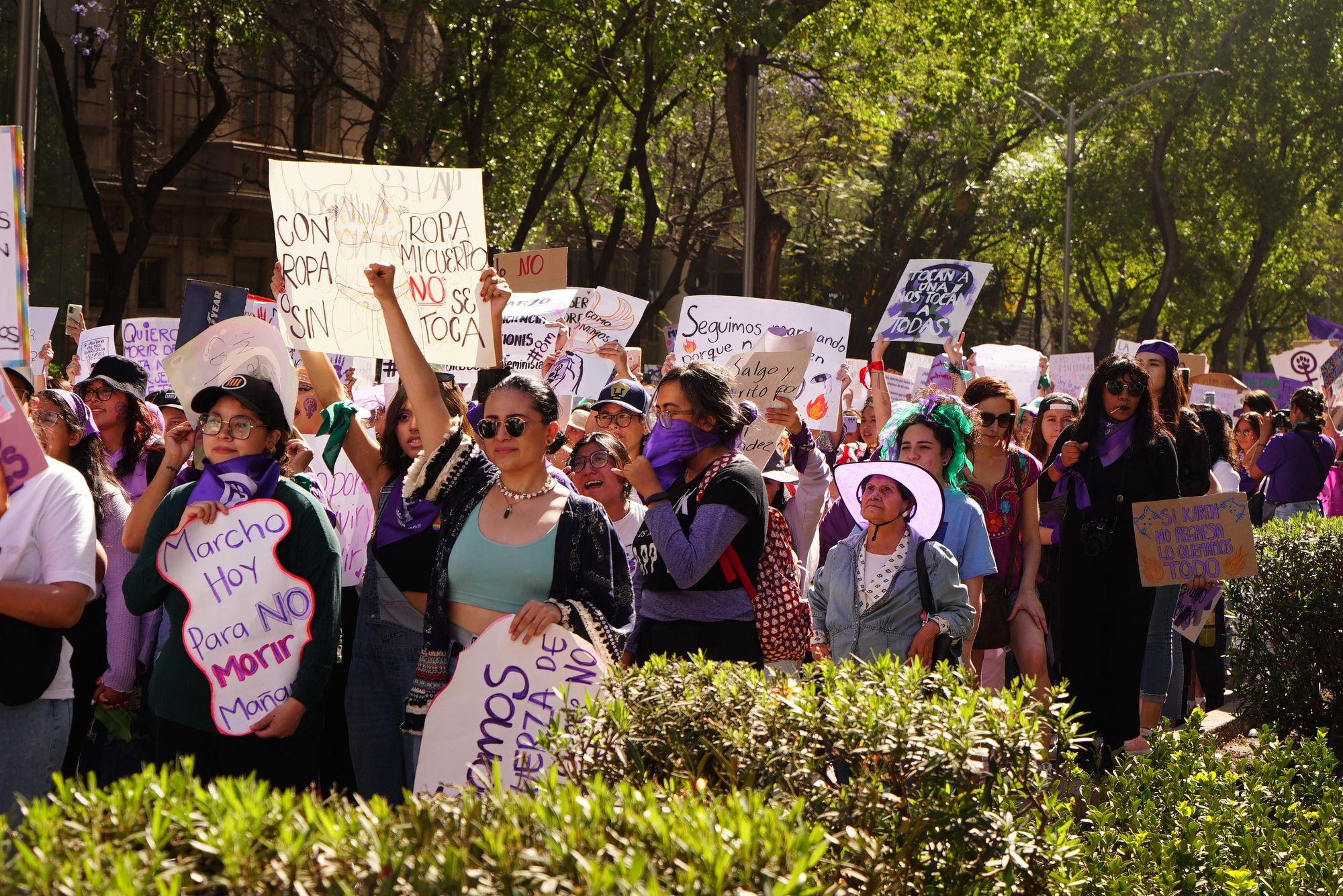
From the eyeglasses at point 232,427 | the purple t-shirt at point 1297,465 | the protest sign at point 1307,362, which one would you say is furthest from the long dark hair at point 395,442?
the protest sign at point 1307,362

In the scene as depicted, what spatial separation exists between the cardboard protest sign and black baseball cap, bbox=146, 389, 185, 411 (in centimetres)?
502

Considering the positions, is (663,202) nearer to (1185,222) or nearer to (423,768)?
(1185,222)

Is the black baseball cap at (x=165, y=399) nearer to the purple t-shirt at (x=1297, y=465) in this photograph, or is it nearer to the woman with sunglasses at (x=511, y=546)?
the woman with sunglasses at (x=511, y=546)

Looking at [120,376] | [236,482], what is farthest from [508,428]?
[120,376]

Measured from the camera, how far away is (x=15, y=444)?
3768mm

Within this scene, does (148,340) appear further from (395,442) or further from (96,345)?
(395,442)

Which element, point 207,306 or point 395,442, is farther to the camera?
point 207,306

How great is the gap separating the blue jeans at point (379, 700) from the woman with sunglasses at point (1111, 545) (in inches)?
125

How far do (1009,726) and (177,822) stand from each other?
1810 millimetres

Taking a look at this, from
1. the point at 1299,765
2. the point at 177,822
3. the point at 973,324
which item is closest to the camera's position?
the point at 177,822

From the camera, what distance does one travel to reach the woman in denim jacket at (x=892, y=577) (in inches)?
205

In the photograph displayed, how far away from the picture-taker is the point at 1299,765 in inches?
197

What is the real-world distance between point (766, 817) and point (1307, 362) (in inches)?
549

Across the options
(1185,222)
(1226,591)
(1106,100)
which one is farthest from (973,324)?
(1226,591)
